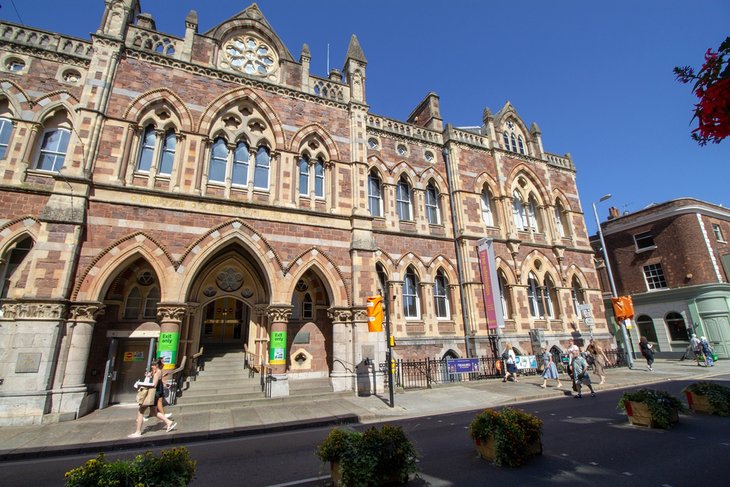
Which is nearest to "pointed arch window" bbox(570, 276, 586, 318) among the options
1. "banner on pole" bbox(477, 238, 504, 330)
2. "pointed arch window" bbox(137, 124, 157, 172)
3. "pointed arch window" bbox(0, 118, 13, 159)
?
"banner on pole" bbox(477, 238, 504, 330)

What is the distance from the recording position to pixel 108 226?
11.7 m

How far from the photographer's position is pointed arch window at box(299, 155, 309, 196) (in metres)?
15.7

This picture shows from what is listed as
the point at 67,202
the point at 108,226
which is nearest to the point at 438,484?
the point at 108,226

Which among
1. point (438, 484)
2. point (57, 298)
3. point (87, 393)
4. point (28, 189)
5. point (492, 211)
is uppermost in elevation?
point (492, 211)

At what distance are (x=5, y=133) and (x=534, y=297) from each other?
26.5 metres

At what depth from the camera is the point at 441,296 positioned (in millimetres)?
18812

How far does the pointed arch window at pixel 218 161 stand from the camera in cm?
1423

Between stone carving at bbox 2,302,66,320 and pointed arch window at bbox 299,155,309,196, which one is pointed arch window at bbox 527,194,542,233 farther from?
stone carving at bbox 2,302,66,320

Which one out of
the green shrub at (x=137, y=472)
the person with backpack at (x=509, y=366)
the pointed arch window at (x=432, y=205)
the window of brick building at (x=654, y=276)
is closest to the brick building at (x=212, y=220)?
the pointed arch window at (x=432, y=205)

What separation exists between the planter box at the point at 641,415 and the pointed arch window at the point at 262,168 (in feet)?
47.2

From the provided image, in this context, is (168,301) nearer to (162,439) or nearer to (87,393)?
(87,393)

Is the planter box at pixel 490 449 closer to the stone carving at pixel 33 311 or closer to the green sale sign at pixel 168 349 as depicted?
the green sale sign at pixel 168 349

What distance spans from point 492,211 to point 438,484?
741 inches

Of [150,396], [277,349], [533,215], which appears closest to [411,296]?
[277,349]
